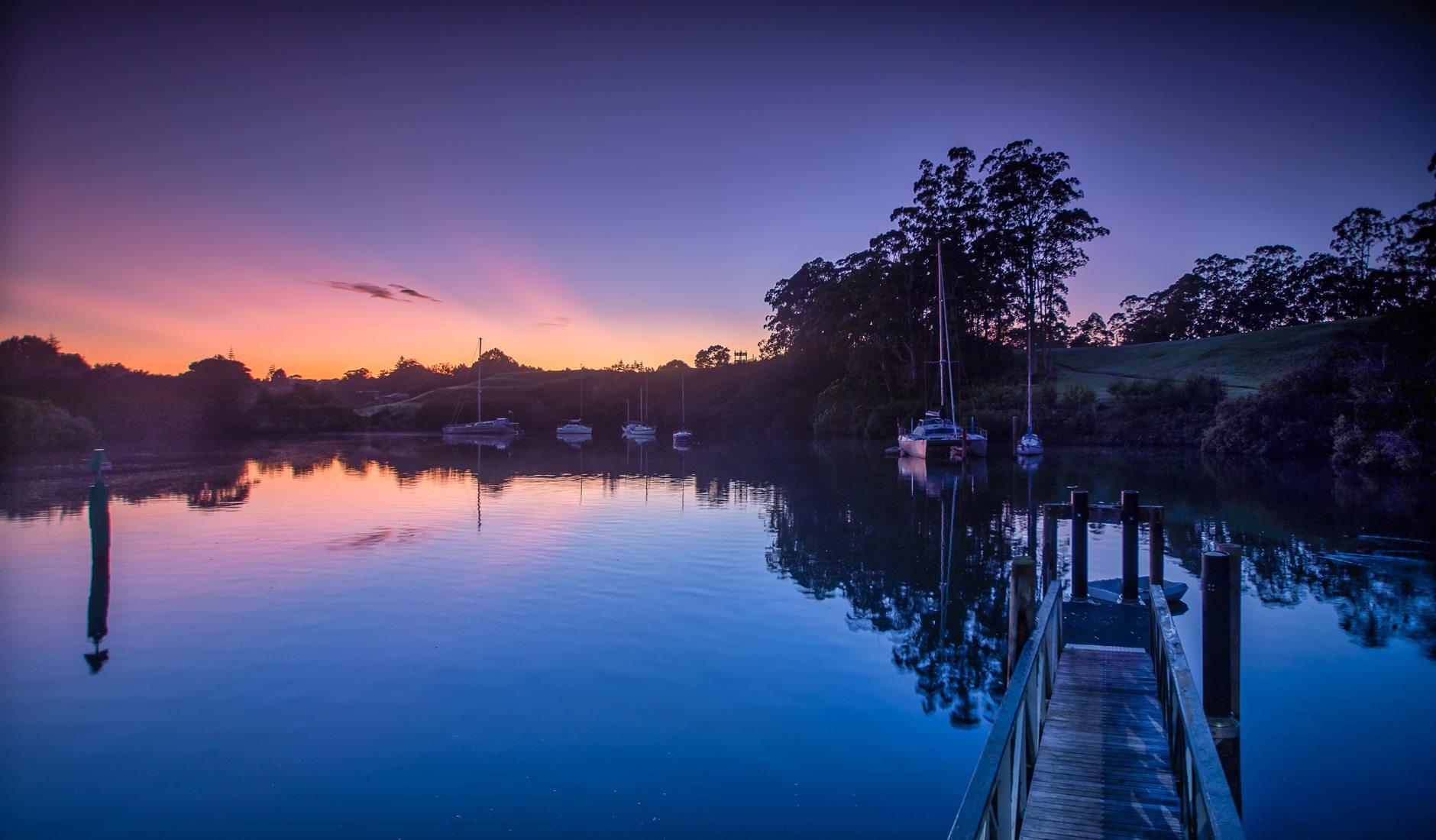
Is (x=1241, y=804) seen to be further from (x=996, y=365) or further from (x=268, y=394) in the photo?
(x=268, y=394)

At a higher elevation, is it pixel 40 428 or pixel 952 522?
pixel 40 428

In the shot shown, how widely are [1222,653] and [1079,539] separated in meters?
3.57

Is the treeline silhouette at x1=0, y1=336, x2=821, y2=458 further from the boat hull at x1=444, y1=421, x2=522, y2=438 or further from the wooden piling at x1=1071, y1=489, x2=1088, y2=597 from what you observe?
the wooden piling at x1=1071, y1=489, x2=1088, y2=597

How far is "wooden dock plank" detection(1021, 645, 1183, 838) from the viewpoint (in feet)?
15.9

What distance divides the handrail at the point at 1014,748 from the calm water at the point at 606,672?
1.22 metres

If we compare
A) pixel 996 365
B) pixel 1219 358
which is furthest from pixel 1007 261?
pixel 1219 358

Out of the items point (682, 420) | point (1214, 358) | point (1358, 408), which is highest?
point (1214, 358)

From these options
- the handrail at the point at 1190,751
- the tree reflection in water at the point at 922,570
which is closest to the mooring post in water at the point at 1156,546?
the tree reflection in water at the point at 922,570

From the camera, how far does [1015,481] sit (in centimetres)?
3031

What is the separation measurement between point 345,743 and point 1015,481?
2764 centimetres

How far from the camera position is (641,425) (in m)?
87.4

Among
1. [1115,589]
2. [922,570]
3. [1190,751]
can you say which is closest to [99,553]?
[922,570]

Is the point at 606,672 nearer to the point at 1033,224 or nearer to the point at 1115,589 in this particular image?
the point at 1115,589

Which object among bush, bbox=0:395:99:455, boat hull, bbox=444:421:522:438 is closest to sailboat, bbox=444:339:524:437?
boat hull, bbox=444:421:522:438
